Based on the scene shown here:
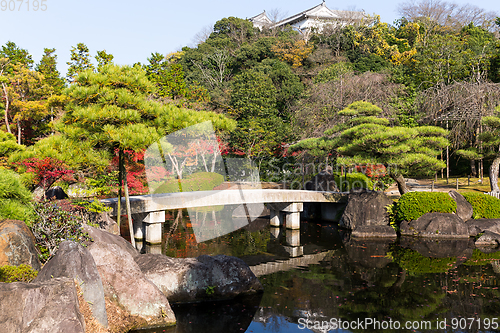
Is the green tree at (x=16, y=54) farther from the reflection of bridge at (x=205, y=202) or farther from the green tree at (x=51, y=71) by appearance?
the reflection of bridge at (x=205, y=202)

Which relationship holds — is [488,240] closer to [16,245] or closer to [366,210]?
[366,210]

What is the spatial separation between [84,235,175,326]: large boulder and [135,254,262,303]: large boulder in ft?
3.14

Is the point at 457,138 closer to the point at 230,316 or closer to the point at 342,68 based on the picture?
the point at 342,68

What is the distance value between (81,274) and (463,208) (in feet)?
47.5

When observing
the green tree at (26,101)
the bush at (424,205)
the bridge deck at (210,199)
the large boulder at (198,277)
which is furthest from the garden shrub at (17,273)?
the green tree at (26,101)

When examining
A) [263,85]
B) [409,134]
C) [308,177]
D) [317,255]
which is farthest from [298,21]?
[317,255]

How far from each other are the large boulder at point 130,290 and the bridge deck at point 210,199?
5.04 m

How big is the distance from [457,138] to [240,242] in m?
12.8

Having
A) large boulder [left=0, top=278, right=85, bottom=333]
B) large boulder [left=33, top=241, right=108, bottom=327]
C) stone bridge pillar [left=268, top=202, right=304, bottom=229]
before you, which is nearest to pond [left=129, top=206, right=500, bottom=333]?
large boulder [left=33, top=241, right=108, bottom=327]

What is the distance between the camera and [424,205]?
1482 centimetres

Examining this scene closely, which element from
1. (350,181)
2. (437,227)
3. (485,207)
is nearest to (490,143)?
(485,207)

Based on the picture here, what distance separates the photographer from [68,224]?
27.4 feet

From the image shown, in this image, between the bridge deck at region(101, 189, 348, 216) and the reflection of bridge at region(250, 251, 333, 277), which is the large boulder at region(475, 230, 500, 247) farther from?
the bridge deck at region(101, 189, 348, 216)

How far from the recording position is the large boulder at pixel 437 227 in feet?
46.7
